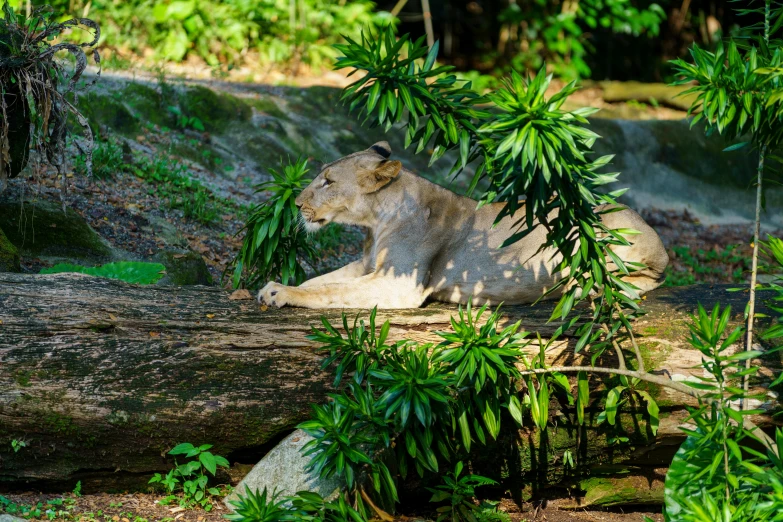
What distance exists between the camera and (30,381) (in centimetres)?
447

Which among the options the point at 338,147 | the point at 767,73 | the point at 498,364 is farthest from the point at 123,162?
the point at 767,73

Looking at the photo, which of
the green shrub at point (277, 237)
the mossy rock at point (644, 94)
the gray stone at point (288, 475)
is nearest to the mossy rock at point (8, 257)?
the green shrub at point (277, 237)

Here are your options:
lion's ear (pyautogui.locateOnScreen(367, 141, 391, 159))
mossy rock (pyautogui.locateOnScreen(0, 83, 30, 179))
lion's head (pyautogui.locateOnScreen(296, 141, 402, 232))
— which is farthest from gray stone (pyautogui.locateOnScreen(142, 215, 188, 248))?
lion's ear (pyautogui.locateOnScreen(367, 141, 391, 159))

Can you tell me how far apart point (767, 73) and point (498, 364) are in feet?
6.46

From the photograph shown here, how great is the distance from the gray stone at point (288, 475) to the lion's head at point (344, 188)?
181 centimetres

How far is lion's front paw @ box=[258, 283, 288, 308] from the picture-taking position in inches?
209

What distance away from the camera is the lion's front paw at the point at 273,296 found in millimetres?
5301

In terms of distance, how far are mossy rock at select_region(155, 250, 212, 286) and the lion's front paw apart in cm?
164

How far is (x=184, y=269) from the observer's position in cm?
689

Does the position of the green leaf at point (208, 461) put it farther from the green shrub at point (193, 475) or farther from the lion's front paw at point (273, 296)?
the lion's front paw at point (273, 296)

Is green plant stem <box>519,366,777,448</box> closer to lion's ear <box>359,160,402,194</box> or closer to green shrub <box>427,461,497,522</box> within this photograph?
green shrub <box>427,461,497,522</box>

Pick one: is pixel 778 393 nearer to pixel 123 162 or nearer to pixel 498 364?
pixel 498 364

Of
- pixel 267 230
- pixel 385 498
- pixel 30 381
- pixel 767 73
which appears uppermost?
pixel 767 73

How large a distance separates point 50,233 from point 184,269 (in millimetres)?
1166
